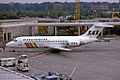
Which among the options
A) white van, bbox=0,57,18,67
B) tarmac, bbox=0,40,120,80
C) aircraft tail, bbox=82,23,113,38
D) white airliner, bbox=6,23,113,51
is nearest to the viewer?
tarmac, bbox=0,40,120,80

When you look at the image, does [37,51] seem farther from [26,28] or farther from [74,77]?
[26,28]

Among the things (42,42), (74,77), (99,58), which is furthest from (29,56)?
(74,77)

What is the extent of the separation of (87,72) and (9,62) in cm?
1265

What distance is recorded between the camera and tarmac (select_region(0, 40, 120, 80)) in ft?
118

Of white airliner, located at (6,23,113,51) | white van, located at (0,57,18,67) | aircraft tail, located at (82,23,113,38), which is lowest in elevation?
white van, located at (0,57,18,67)

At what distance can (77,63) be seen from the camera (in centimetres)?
4338

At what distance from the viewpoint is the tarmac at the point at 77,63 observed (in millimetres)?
35875

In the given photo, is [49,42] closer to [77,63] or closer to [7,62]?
[77,63]

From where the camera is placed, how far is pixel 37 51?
56031mm

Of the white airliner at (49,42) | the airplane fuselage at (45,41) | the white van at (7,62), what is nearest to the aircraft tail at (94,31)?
the white airliner at (49,42)

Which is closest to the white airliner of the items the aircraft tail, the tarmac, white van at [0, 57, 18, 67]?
the tarmac

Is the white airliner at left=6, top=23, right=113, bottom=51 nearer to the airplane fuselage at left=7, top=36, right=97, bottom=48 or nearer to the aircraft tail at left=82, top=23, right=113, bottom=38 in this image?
the airplane fuselage at left=7, top=36, right=97, bottom=48

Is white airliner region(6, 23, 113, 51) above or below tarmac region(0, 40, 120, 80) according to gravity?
above

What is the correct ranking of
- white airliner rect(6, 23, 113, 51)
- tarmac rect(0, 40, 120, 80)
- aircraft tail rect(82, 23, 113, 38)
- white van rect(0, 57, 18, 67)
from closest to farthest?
tarmac rect(0, 40, 120, 80)
white van rect(0, 57, 18, 67)
white airliner rect(6, 23, 113, 51)
aircraft tail rect(82, 23, 113, 38)
